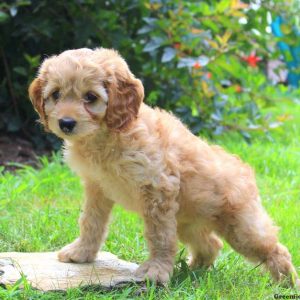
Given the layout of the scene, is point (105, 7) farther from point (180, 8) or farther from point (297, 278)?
point (297, 278)

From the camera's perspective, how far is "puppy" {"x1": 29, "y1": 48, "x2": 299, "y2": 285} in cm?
414

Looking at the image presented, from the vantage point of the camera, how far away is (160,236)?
428 centimetres

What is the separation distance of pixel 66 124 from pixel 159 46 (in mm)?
3944

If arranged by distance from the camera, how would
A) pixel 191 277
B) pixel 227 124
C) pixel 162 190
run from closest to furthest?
pixel 162 190 → pixel 191 277 → pixel 227 124

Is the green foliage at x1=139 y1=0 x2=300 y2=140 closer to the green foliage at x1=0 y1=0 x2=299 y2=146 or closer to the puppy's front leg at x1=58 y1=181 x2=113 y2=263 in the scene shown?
the green foliage at x1=0 y1=0 x2=299 y2=146

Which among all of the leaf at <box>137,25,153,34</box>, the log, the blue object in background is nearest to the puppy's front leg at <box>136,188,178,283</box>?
the log

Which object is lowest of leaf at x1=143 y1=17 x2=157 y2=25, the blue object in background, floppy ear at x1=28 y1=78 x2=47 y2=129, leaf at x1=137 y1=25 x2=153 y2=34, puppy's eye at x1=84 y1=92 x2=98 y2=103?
the blue object in background

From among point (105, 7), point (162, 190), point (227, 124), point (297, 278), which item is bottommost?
point (227, 124)

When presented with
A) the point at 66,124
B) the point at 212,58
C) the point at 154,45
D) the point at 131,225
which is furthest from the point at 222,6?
the point at 66,124

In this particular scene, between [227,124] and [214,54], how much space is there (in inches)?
45.6

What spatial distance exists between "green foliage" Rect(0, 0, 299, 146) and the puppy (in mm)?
3203

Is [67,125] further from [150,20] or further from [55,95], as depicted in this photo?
[150,20]

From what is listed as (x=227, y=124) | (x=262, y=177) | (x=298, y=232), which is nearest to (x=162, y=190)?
(x=298, y=232)

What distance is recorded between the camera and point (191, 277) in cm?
455
